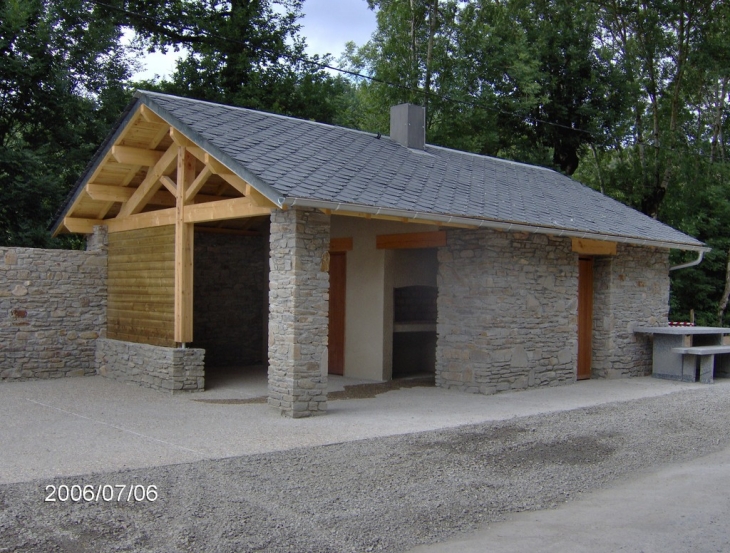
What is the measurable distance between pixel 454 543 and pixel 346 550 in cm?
70

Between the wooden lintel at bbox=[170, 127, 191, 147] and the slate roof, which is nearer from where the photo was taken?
the slate roof

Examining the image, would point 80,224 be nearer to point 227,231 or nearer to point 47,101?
point 227,231

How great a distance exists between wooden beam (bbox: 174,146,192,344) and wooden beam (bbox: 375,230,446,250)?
9.84ft

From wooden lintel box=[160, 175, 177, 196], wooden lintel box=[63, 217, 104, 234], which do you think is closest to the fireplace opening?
wooden lintel box=[160, 175, 177, 196]

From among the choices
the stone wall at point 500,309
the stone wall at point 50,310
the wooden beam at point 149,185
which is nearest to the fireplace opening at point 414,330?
the stone wall at point 500,309

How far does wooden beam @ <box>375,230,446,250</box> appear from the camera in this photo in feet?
35.6

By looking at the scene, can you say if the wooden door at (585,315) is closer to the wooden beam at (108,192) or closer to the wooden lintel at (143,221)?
the wooden lintel at (143,221)

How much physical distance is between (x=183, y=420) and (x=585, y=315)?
752cm

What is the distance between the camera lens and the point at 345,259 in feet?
40.2

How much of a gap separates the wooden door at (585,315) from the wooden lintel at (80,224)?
8.34 meters

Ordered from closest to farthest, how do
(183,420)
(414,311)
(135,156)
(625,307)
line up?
1. (183,420)
2. (135,156)
3. (414,311)
4. (625,307)

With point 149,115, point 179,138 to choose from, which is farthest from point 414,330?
point 149,115

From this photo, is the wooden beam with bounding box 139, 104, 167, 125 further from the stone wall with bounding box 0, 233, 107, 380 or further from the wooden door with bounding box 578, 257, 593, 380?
the wooden door with bounding box 578, 257, 593, 380

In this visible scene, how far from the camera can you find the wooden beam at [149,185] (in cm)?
1066
